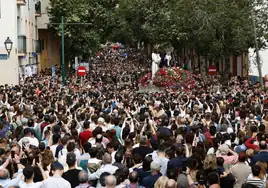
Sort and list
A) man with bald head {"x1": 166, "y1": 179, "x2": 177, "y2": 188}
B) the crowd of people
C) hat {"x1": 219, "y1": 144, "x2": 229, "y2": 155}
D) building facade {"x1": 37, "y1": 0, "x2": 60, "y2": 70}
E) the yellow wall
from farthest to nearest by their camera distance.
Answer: the yellow wall
building facade {"x1": 37, "y1": 0, "x2": 60, "y2": 70}
hat {"x1": 219, "y1": 144, "x2": 229, "y2": 155}
the crowd of people
man with bald head {"x1": 166, "y1": 179, "x2": 177, "y2": 188}

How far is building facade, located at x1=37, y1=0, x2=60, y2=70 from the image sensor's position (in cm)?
5288

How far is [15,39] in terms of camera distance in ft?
127

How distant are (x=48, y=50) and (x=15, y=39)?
18357 millimetres

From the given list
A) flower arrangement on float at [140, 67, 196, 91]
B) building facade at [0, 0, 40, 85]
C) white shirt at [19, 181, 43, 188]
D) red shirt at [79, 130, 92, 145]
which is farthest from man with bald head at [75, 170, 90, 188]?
building facade at [0, 0, 40, 85]

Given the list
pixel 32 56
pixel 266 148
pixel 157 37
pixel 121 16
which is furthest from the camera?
pixel 121 16

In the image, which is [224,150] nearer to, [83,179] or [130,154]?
[130,154]

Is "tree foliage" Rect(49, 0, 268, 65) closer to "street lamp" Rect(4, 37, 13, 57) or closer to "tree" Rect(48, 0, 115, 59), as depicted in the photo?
"tree" Rect(48, 0, 115, 59)

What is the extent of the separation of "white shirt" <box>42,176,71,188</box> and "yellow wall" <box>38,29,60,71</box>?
43.5 metres

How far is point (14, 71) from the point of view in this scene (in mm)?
38344

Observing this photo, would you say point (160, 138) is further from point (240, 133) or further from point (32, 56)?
point (32, 56)

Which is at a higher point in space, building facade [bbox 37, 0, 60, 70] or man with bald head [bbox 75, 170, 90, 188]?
building facade [bbox 37, 0, 60, 70]

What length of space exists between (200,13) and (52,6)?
14.3m

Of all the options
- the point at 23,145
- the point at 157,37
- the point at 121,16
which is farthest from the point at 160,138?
the point at 121,16

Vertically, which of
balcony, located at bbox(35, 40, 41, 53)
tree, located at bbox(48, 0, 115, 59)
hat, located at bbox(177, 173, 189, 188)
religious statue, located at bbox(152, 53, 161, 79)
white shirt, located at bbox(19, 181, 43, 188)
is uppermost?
tree, located at bbox(48, 0, 115, 59)
